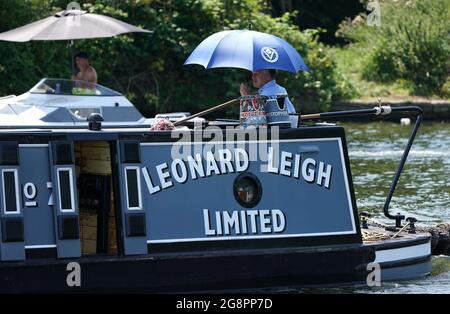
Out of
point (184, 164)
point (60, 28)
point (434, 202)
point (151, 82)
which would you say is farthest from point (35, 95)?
point (151, 82)

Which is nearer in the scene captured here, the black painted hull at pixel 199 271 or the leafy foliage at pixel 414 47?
the black painted hull at pixel 199 271

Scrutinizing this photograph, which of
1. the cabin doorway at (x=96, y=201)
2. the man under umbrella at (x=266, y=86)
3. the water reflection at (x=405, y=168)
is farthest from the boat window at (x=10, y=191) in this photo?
the water reflection at (x=405, y=168)

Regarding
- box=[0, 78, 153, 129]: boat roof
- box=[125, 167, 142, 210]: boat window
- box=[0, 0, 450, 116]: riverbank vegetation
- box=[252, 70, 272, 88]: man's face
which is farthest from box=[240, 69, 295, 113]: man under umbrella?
box=[0, 0, 450, 116]: riverbank vegetation

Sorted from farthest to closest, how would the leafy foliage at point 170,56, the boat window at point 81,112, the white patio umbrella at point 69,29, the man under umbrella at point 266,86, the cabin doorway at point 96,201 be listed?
the leafy foliage at point 170,56, the white patio umbrella at point 69,29, the boat window at point 81,112, the man under umbrella at point 266,86, the cabin doorway at point 96,201

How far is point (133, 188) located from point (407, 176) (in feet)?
33.4

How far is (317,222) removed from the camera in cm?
1084

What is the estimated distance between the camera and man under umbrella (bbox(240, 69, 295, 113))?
10.6 m

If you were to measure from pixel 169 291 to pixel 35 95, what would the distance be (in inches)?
312

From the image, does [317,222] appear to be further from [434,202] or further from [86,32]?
[86,32]

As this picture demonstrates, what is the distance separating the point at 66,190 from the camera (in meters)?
9.80

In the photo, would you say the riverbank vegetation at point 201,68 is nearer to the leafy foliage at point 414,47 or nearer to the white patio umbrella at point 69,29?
the leafy foliage at point 414,47

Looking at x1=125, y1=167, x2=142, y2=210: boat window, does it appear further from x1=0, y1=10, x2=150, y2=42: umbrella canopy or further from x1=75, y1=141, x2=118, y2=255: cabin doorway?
x1=0, y1=10, x2=150, y2=42: umbrella canopy

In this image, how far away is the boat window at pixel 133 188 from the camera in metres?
10.1

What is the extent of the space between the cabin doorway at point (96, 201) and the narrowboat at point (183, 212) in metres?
0.01
